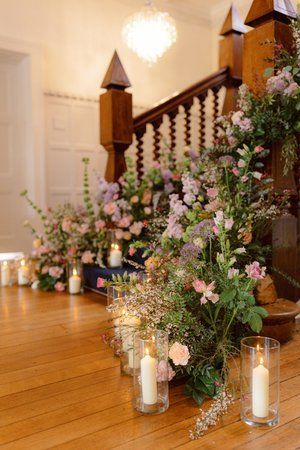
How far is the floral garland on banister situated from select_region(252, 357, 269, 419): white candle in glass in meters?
0.11

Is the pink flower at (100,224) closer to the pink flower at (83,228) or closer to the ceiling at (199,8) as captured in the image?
the pink flower at (83,228)

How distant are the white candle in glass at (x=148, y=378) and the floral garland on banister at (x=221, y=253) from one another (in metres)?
0.06

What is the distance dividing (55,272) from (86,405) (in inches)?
67.9

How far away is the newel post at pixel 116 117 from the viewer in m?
3.09

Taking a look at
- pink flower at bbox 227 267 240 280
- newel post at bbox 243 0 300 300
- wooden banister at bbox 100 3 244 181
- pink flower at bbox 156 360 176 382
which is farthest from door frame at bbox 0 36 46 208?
pink flower at bbox 156 360 176 382

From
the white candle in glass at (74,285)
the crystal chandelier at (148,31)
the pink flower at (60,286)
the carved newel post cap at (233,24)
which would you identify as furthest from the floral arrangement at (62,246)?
the crystal chandelier at (148,31)

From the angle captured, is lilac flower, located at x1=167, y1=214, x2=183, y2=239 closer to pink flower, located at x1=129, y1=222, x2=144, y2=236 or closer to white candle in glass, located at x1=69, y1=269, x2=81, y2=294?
pink flower, located at x1=129, y1=222, x2=144, y2=236

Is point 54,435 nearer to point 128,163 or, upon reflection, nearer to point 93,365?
point 93,365

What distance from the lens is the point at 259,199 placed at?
81.2 inches

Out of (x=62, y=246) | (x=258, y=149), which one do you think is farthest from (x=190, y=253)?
(x=62, y=246)

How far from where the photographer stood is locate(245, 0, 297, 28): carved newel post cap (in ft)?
7.30

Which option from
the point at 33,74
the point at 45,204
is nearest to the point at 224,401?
the point at 45,204

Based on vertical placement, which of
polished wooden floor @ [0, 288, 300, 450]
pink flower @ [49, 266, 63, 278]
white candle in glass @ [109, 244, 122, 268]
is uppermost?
white candle in glass @ [109, 244, 122, 268]

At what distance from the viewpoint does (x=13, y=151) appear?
15.5 feet
